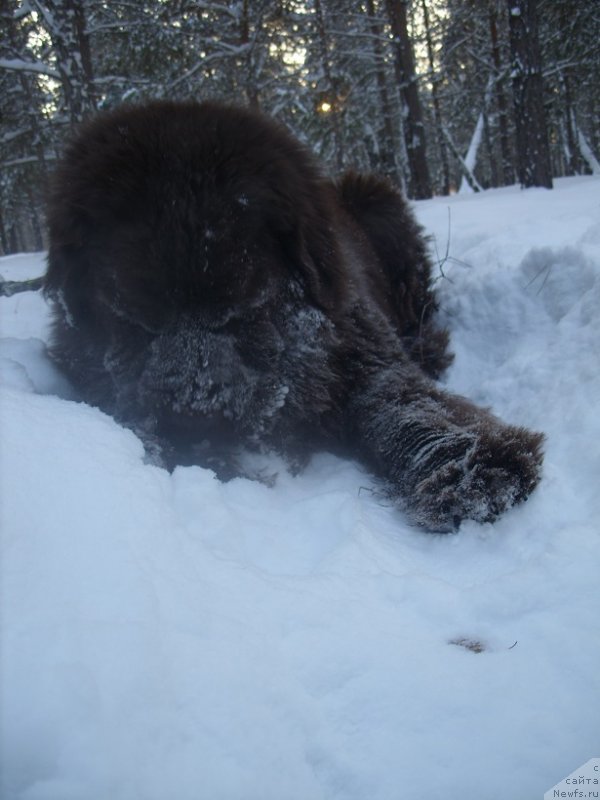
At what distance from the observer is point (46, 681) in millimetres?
922

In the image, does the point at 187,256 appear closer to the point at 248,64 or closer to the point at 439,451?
the point at 439,451

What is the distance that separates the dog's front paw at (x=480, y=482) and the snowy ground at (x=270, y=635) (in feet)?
0.22

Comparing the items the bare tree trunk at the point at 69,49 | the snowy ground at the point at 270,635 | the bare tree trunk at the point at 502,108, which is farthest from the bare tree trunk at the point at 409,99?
the snowy ground at the point at 270,635

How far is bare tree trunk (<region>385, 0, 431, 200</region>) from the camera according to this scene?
1042 cm

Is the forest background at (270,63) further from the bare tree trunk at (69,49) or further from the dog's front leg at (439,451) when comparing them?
the dog's front leg at (439,451)

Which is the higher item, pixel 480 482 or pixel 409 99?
pixel 409 99

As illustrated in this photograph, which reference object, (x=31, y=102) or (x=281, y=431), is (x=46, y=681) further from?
(x=31, y=102)

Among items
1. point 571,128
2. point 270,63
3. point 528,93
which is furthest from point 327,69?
point 571,128

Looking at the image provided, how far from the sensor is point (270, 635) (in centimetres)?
123

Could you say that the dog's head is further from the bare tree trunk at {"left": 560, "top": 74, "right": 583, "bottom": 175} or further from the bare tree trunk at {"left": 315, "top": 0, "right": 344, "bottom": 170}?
the bare tree trunk at {"left": 560, "top": 74, "right": 583, "bottom": 175}

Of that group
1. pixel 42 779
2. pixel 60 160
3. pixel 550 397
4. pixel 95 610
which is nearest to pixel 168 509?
pixel 95 610

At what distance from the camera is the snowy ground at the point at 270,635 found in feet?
3.04

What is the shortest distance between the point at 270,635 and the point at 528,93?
27.6 feet

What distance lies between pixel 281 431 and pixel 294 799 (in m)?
1.68
